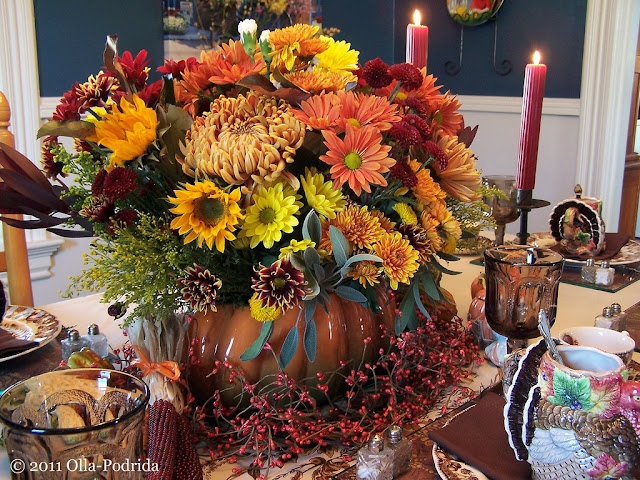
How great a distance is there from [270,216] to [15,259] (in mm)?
890

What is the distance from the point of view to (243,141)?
598 mm

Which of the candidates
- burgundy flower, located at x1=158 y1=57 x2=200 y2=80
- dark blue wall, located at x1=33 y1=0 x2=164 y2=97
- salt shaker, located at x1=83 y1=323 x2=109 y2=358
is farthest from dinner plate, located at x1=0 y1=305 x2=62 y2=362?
dark blue wall, located at x1=33 y1=0 x2=164 y2=97

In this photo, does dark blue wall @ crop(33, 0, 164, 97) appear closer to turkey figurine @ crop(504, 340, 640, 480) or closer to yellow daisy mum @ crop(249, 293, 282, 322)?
yellow daisy mum @ crop(249, 293, 282, 322)

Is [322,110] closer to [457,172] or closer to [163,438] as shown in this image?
[457,172]

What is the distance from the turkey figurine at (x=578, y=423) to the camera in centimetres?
49

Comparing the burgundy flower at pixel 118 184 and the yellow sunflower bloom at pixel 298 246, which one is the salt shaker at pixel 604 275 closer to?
the yellow sunflower bloom at pixel 298 246

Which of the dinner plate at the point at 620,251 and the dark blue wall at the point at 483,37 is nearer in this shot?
the dinner plate at the point at 620,251

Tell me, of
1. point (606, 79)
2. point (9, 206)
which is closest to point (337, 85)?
point (9, 206)

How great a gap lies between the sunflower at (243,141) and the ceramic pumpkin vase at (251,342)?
163mm

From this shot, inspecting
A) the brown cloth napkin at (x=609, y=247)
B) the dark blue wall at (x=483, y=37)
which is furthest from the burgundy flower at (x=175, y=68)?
the dark blue wall at (x=483, y=37)

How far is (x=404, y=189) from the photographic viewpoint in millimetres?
700

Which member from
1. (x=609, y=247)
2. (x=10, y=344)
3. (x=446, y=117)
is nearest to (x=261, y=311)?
(x=446, y=117)

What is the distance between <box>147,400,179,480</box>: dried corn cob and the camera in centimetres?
55

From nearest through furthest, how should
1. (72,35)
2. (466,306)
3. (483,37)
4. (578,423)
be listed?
(578,423), (466,306), (72,35), (483,37)
